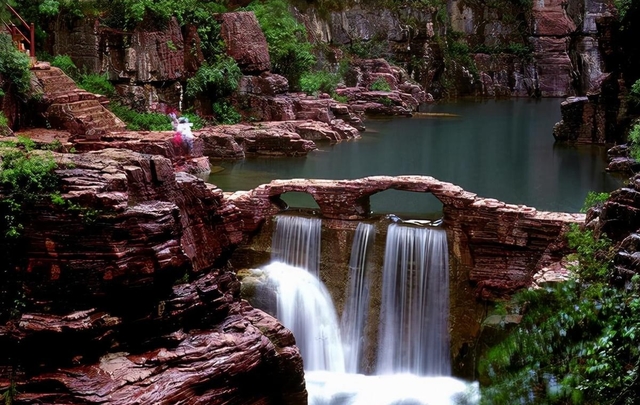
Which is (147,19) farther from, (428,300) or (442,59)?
(442,59)

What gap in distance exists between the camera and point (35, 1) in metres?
28.5

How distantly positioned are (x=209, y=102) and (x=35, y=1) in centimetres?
759

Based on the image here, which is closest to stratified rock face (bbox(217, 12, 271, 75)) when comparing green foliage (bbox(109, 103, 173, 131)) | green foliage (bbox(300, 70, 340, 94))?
green foliage (bbox(300, 70, 340, 94))

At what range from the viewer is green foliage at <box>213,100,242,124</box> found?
32.1 metres

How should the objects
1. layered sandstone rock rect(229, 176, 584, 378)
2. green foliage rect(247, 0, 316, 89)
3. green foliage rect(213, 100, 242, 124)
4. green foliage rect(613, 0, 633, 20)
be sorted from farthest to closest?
green foliage rect(247, 0, 316, 89), green foliage rect(213, 100, 242, 124), green foliage rect(613, 0, 633, 20), layered sandstone rock rect(229, 176, 584, 378)

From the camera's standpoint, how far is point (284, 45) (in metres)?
35.6

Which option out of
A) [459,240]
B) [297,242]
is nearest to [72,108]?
[297,242]

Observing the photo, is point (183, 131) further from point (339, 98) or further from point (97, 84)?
point (339, 98)

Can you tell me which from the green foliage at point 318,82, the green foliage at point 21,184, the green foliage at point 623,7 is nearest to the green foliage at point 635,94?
the green foliage at point 623,7

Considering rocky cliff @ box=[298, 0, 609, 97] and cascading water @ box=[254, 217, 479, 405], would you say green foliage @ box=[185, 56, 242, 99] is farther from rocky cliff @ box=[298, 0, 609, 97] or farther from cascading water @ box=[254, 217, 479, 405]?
rocky cliff @ box=[298, 0, 609, 97]

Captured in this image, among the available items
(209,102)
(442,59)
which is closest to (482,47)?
(442,59)

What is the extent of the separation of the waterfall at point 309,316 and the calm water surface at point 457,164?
353cm

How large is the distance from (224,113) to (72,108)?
871 cm

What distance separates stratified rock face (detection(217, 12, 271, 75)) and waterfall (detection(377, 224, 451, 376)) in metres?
18.2
